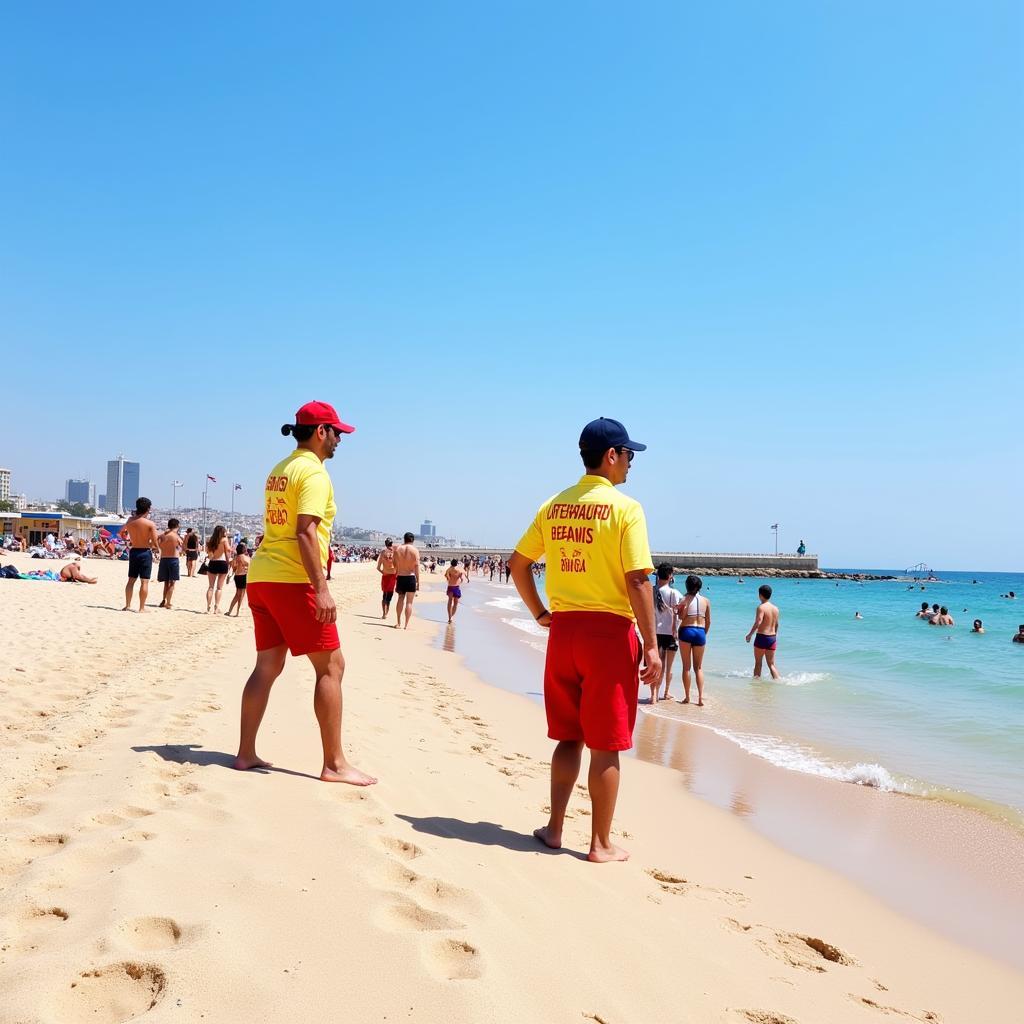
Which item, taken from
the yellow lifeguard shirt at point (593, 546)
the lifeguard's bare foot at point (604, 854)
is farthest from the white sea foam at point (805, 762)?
the yellow lifeguard shirt at point (593, 546)

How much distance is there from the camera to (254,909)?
2373mm

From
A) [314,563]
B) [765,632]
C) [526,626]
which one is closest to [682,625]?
[765,632]

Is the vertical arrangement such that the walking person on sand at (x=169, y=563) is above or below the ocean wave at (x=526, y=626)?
above

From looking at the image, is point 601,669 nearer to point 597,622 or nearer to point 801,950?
point 597,622

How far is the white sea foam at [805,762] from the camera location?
6496 millimetres

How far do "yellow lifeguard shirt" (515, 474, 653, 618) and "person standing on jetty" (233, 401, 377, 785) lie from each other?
113 cm

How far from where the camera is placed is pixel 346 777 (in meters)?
3.94

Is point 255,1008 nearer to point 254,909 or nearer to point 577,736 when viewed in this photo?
point 254,909

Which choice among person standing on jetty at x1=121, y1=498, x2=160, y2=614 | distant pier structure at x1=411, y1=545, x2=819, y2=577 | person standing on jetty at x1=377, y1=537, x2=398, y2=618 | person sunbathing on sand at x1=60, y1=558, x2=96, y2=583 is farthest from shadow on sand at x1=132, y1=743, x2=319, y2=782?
distant pier structure at x1=411, y1=545, x2=819, y2=577

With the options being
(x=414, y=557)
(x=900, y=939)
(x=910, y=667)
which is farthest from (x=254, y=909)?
(x=910, y=667)

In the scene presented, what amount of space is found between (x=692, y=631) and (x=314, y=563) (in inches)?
287

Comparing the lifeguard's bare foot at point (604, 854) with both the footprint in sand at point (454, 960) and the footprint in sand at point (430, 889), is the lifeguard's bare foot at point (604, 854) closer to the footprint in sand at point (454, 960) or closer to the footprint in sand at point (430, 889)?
the footprint in sand at point (430, 889)

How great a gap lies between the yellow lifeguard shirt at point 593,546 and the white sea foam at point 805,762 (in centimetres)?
430

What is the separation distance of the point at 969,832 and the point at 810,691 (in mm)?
6723
